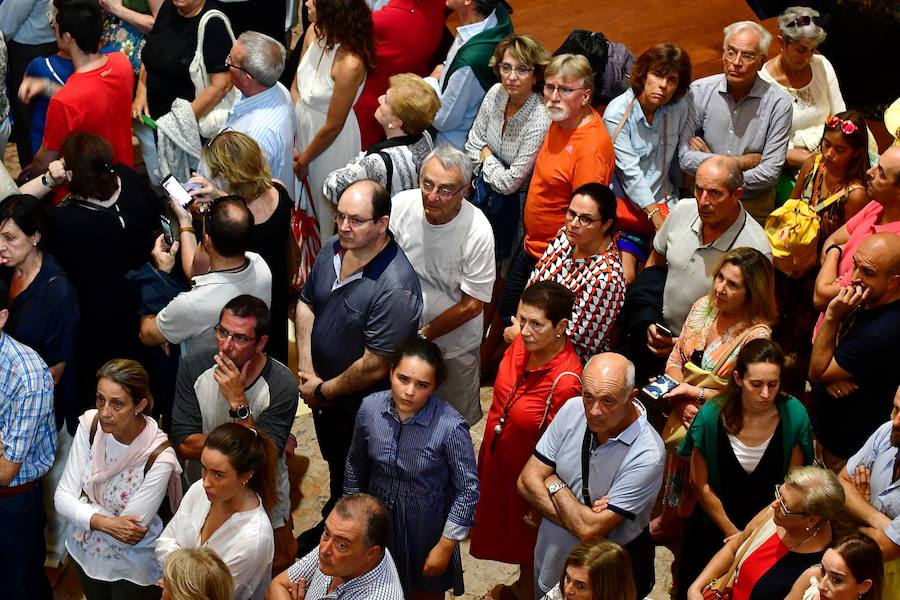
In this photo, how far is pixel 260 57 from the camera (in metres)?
6.15

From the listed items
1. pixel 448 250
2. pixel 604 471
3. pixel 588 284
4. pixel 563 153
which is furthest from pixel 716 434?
pixel 563 153

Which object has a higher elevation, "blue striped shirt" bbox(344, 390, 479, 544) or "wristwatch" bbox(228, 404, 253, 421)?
"wristwatch" bbox(228, 404, 253, 421)

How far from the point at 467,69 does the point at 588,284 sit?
157 cm

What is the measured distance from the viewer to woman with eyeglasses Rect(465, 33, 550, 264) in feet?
19.8

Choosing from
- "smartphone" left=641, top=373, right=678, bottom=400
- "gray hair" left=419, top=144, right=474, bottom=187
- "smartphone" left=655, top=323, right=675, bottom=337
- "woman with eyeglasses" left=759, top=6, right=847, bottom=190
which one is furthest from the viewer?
"woman with eyeglasses" left=759, top=6, right=847, bottom=190

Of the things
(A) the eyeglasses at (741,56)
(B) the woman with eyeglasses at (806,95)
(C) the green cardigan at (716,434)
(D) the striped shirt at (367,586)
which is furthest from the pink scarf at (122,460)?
(B) the woman with eyeglasses at (806,95)

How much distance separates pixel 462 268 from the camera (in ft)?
18.2

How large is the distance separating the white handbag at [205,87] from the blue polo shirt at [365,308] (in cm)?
161

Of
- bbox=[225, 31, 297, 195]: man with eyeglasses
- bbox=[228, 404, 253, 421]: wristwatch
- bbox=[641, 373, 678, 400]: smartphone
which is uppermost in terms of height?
bbox=[225, 31, 297, 195]: man with eyeglasses

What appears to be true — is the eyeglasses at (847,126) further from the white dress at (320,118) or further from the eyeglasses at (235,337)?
the eyeglasses at (235,337)

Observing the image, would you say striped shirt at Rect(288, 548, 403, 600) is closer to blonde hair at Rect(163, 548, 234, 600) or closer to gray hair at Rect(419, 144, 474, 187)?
blonde hair at Rect(163, 548, 234, 600)

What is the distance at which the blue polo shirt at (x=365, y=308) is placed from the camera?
5137mm

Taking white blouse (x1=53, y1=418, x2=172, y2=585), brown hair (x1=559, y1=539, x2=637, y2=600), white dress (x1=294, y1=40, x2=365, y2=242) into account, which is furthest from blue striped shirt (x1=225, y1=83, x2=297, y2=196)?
brown hair (x1=559, y1=539, x2=637, y2=600)

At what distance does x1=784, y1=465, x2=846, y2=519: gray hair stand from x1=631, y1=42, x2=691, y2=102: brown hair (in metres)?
2.40
